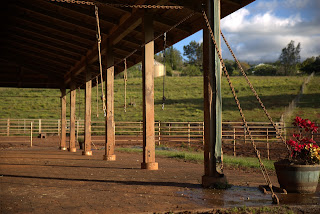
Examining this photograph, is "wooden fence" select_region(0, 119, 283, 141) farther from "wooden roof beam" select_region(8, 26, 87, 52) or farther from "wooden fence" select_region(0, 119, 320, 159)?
"wooden roof beam" select_region(8, 26, 87, 52)

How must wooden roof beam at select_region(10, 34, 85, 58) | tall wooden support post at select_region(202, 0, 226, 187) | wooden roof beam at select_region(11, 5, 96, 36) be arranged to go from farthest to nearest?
wooden roof beam at select_region(10, 34, 85, 58), wooden roof beam at select_region(11, 5, 96, 36), tall wooden support post at select_region(202, 0, 226, 187)

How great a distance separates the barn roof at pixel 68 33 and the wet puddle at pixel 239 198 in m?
2.99

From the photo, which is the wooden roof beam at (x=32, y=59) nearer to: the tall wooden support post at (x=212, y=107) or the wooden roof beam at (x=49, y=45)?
the wooden roof beam at (x=49, y=45)

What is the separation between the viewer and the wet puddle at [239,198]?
15.1 feet

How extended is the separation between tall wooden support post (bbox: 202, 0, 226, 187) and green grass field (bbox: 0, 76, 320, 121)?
2867cm

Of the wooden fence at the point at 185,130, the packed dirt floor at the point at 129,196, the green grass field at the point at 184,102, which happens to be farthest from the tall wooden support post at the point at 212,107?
the green grass field at the point at 184,102

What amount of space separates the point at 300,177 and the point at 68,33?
8.52 metres

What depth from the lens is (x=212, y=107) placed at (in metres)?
6.15

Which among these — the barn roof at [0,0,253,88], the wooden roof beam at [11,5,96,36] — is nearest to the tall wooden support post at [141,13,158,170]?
the barn roof at [0,0,253,88]

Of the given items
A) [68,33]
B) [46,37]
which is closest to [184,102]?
[46,37]

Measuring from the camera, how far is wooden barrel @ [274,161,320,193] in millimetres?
5457

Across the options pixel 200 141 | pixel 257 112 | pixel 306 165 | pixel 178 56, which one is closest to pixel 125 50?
pixel 306 165

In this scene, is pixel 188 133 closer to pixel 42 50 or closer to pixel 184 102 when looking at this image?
pixel 42 50

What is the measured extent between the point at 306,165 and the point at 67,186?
11.8 feet
